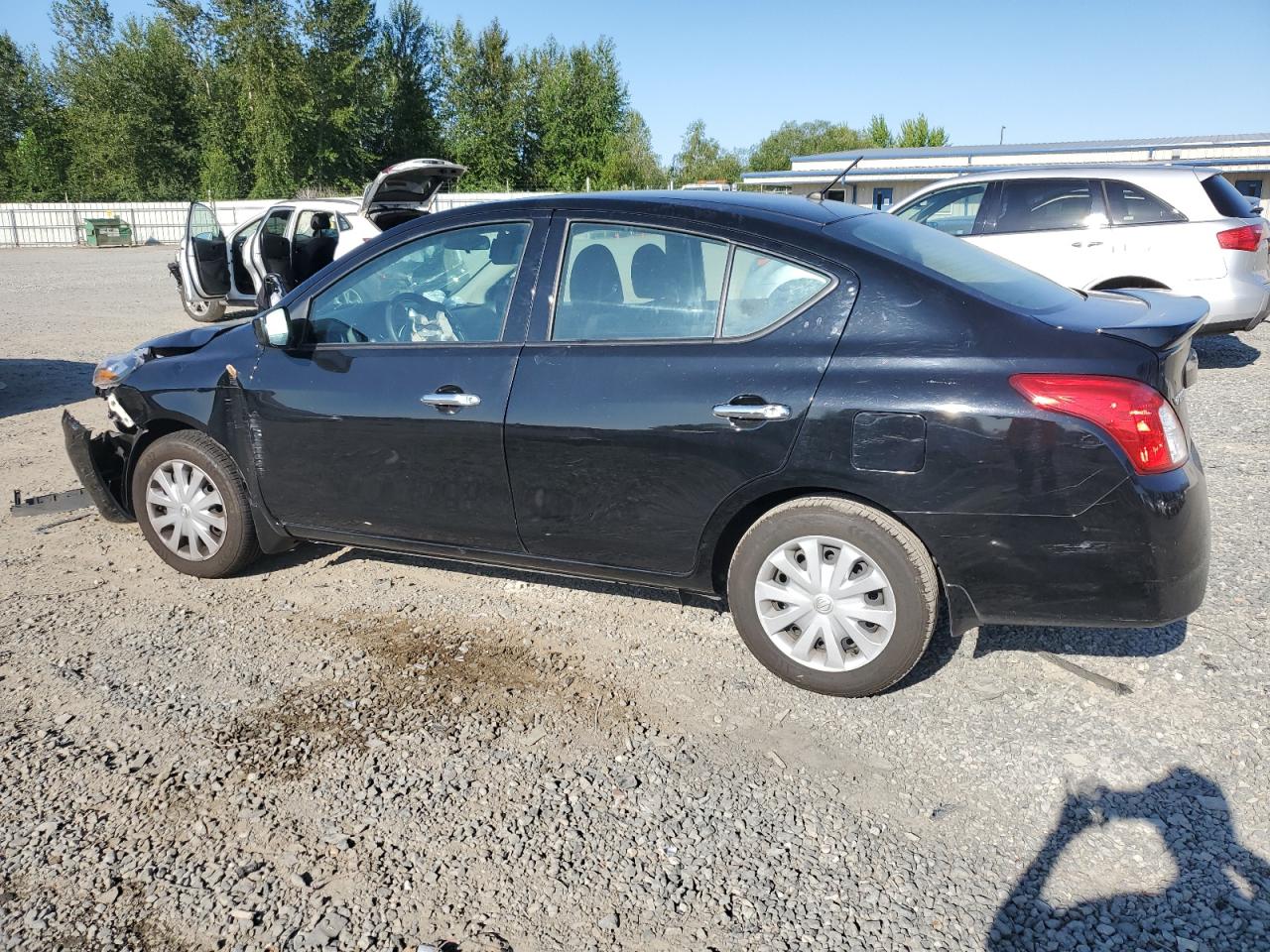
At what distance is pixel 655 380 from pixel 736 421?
359mm

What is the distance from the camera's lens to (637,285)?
373cm

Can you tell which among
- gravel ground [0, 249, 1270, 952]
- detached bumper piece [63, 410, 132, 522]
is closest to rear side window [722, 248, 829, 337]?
gravel ground [0, 249, 1270, 952]

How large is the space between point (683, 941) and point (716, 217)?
8.13 ft

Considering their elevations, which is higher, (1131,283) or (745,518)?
(1131,283)

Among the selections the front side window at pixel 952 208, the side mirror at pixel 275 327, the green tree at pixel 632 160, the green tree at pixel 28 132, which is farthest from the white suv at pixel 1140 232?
the green tree at pixel 28 132

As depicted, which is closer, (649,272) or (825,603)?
(825,603)

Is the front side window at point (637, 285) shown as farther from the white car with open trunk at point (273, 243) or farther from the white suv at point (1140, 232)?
the white car with open trunk at point (273, 243)

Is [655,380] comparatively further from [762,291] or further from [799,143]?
[799,143]

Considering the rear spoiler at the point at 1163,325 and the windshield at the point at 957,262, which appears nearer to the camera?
the rear spoiler at the point at 1163,325

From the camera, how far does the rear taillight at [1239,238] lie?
827 cm

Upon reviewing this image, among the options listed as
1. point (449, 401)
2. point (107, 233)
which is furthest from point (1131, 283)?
point (107, 233)

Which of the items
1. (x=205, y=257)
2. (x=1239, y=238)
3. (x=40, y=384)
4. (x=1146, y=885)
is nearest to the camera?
(x=1146, y=885)

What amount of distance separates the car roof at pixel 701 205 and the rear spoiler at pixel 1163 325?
3.64 ft

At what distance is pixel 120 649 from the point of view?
3975 mm
